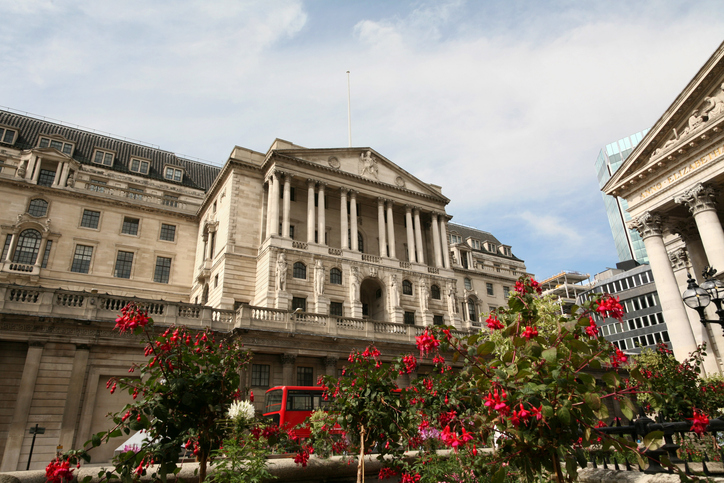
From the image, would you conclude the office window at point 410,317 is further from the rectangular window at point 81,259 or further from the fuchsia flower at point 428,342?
the fuchsia flower at point 428,342

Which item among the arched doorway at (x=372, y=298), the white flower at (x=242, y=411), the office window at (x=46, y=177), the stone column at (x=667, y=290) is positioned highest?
the office window at (x=46, y=177)

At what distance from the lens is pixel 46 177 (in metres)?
42.6

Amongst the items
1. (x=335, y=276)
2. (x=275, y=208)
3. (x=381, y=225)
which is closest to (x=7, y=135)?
(x=275, y=208)

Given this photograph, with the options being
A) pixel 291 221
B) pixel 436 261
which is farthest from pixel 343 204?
pixel 436 261

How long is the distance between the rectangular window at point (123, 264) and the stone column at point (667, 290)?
Result: 40.6 m

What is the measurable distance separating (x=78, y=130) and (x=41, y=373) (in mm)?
39556

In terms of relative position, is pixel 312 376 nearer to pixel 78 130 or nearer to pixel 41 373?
pixel 41 373

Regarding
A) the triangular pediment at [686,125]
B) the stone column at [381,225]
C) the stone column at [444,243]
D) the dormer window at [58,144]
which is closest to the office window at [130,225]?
the dormer window at [58,144]

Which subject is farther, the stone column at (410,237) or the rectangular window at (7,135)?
the rectangular window at (7,135)

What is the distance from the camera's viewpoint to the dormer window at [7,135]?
4526 centimetres

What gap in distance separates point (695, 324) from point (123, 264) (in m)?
43.7

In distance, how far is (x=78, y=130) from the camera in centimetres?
5319

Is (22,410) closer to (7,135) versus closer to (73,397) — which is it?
(73,397)

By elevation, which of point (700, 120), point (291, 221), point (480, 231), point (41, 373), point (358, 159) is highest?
point (480, 231)
